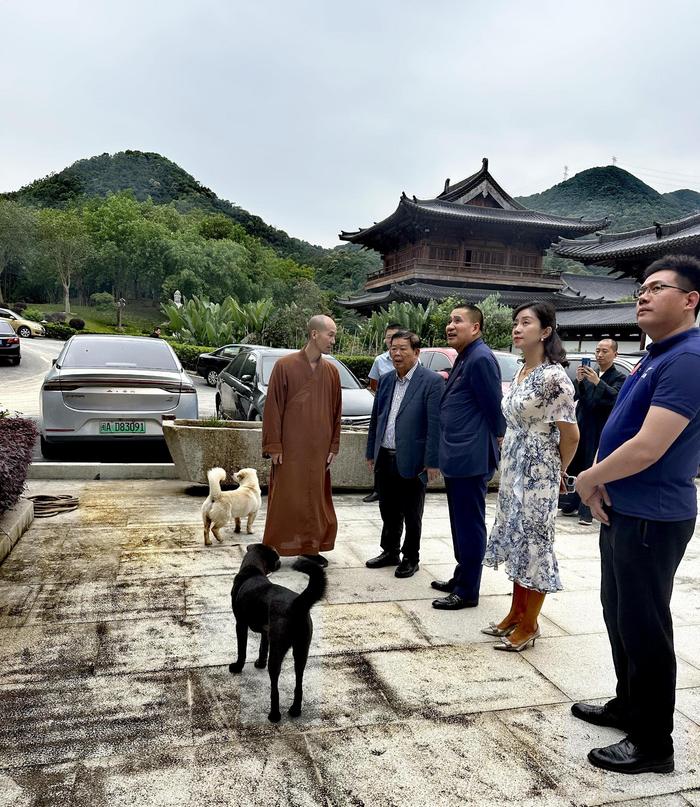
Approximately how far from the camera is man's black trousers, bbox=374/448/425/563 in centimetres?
411

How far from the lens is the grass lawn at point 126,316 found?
47.1 meters

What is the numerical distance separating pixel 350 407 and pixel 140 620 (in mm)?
4132

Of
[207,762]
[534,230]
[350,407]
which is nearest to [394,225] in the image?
[534,230]

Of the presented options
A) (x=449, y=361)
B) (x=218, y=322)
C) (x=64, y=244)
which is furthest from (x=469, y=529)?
(x=64, y=244)

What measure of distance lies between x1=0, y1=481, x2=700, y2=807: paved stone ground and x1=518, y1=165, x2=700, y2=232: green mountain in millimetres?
73737

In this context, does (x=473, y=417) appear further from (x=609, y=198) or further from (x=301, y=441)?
(x=609, y=198)

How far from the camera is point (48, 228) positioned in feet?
161

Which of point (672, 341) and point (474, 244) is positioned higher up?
point (474, 244)

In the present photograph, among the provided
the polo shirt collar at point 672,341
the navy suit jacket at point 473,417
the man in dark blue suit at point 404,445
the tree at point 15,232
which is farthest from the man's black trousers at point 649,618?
the tree at point 15,232

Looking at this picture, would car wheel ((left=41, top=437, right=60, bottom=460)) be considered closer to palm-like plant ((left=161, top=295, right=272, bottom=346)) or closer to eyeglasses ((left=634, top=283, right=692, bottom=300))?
eyeglasses ((left=634, top=283, right=692, bottom=300))

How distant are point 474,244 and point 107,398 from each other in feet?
103

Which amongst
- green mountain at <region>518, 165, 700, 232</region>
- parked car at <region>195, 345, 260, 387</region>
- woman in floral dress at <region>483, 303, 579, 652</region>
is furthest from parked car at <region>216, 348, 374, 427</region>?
green mountain at <region>518, 165, 700, 232</region>

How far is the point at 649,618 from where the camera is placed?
212 cm

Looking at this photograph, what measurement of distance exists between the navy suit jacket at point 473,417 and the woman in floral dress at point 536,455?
1.09 ft
